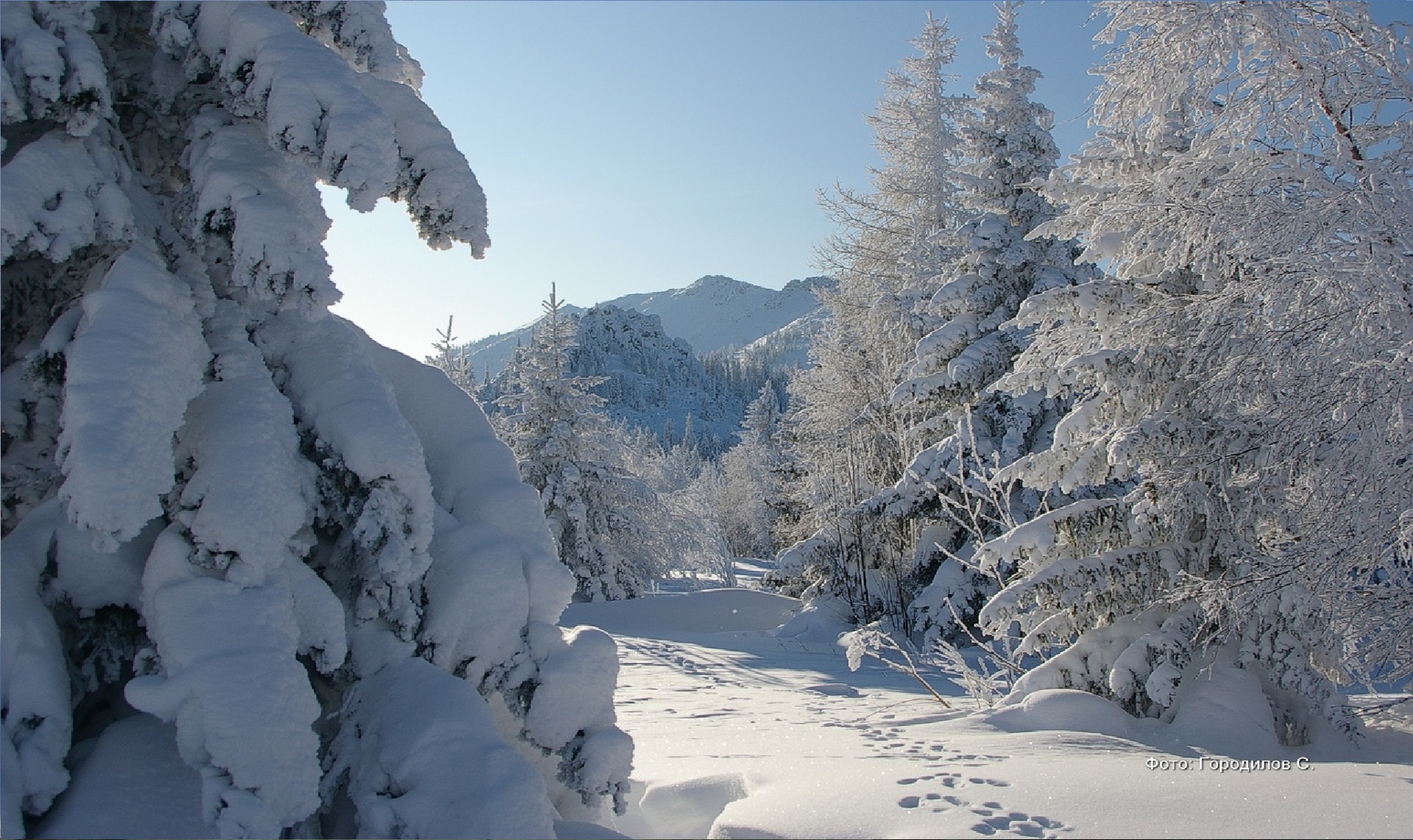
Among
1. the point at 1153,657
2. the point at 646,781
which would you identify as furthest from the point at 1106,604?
the point at 646,781

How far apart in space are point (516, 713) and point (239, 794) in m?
1.10

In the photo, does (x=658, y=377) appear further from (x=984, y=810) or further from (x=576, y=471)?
(x=984, y=810)

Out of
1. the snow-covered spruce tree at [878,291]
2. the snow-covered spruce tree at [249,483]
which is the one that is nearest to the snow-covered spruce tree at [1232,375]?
the snow-covered spruce tree at [249,483]

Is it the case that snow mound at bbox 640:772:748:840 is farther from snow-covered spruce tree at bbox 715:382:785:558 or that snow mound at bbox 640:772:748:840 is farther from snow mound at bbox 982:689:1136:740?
snow-covered spruce tree at bbox 715:382:785:558

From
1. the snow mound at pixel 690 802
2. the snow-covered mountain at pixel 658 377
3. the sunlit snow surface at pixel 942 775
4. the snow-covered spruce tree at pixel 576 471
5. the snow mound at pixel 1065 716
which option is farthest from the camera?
the snow-covered mountain at pixel 658 377

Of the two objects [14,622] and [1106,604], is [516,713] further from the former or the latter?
[1106,604]

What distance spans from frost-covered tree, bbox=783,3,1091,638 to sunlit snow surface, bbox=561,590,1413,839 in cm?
438

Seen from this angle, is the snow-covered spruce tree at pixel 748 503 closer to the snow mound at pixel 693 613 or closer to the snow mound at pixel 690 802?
the snow mound at pixel 693 613

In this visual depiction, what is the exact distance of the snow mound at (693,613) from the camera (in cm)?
1507

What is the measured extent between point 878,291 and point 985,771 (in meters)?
14.8

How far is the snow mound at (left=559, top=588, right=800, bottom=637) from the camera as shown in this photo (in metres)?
15.1

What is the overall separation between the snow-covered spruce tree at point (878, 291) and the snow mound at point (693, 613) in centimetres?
154

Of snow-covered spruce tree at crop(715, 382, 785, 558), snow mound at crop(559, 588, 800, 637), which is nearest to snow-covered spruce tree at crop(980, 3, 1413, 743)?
snow mound at crop(559, 588, 800, 637)

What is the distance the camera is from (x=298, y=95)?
3408 millimetres
